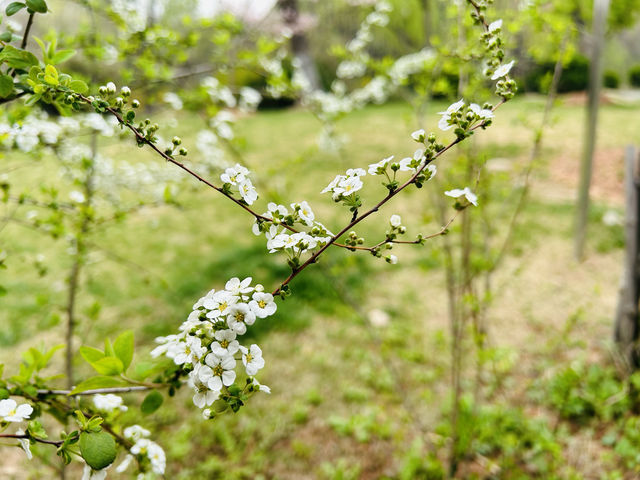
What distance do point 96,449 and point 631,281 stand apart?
318 centimetres

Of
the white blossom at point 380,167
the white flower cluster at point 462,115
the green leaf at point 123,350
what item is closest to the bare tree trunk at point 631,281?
the white flower cluster at point 462,115

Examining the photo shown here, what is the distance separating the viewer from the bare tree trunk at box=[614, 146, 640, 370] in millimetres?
2887

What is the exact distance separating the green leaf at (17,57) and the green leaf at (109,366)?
669 mm

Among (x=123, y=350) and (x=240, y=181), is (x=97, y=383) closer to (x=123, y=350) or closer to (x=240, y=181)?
(x=123, y=350)

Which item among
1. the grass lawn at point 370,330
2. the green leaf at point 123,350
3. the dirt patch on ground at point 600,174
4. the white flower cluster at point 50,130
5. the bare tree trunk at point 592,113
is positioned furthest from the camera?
the dirt patch on ground at point 600,174

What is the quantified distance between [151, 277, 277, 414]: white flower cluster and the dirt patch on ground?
6378mm

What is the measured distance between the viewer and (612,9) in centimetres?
948

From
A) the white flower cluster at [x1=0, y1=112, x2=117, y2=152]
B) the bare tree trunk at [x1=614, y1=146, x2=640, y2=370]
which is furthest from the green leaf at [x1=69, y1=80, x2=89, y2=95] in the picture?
the bare tree trunk at [x1=614, y1=146, x2=640, y2=370]

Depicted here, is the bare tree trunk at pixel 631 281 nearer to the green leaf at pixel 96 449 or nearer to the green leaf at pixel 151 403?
the green leaf at pixel 151 403

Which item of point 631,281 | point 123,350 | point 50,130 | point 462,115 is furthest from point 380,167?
point 631,281

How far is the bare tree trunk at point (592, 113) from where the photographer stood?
404 centimetres

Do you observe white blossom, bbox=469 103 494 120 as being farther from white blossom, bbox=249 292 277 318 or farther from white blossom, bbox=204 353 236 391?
white blossom, bbox=204 353 236 391

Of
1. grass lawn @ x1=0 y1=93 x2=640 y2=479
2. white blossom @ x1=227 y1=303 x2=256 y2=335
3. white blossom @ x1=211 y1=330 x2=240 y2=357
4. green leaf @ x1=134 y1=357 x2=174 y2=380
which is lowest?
grass lawn @ x1=0 y1=93 x2=640 y2=479

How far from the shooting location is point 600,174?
6.80 metres
